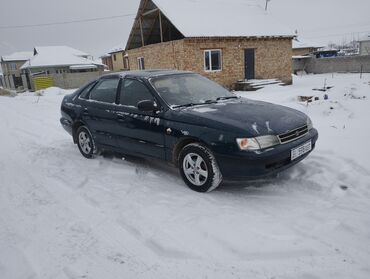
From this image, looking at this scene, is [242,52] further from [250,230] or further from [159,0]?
[250,230]

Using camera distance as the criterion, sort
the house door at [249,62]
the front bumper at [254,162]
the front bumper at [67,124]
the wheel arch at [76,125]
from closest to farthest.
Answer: the front bumper at [254,162] < the wheel arch at [76,125] < the front bumper at [67,124] < the house door at [249,62]

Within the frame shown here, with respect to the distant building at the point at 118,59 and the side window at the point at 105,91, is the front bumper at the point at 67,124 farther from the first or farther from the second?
the distant building at the point at 118,59

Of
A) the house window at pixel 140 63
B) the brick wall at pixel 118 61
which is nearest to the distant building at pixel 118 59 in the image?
the brick wall at pixel 118 61

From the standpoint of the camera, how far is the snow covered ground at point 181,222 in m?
2.85

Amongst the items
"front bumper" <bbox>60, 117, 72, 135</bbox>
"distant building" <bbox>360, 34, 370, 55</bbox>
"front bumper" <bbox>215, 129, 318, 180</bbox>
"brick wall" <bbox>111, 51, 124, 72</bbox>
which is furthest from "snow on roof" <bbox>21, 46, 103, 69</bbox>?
"front bumper" <bbox>215, 129, 318, 180</bbox>

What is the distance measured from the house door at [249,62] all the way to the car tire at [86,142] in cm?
1578

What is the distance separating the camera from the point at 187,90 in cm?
511

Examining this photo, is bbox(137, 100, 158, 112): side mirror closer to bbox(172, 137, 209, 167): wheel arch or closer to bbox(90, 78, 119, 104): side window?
bbox(172, 137, 209, 167): wheel arch

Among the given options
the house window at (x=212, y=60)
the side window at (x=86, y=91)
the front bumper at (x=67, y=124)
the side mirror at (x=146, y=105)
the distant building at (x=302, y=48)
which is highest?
the distant building at (x=302, y=48)

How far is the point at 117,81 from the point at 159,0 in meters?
15.8

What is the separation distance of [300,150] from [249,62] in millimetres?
17118

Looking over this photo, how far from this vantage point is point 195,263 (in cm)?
288

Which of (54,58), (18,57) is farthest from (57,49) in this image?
(18,57)

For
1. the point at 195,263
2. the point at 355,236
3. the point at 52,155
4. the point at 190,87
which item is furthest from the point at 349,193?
the point at 52,155
